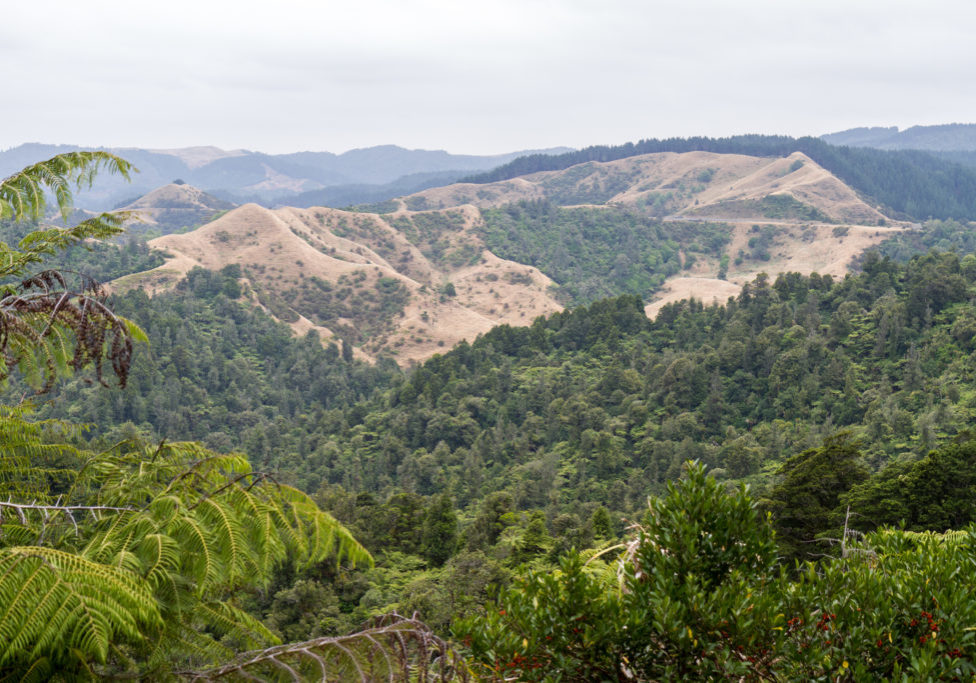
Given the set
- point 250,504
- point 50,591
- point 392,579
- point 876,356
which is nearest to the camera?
point 50,591

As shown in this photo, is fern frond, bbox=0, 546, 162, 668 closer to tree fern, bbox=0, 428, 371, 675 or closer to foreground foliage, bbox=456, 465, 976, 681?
tree fern, bbox=0, 428, 371, 675

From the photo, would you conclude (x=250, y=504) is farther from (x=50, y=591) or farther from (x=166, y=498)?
(x=50, y=591)

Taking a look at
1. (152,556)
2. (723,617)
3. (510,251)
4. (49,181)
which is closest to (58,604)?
(152,556)

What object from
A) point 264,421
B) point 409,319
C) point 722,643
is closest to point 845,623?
point 722,643

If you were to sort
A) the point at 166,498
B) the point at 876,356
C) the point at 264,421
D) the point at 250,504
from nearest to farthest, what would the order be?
1. the point at 166,498
2. the point at 250,504
3. the point at 876,356
4. the point at 264,421

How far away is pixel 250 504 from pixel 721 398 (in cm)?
3819

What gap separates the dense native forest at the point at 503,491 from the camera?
368 cm

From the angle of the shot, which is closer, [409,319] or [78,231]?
[78,231]

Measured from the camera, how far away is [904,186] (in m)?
145

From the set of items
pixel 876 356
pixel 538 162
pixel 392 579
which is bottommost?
pixel 392 579

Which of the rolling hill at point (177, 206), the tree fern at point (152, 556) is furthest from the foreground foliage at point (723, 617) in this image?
the rolling hill at point (177, 206)

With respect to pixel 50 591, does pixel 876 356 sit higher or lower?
lower

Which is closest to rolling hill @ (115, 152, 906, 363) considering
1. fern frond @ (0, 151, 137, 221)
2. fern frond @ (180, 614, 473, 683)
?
fern frond @ (0, 151, 137, 221)

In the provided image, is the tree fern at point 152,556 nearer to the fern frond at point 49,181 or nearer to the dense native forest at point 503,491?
the dense native forest at point 503,491
